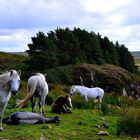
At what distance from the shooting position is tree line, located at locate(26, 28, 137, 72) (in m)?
42.4

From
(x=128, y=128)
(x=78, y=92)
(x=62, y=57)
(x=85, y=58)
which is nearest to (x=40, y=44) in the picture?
(x=62, y=57)

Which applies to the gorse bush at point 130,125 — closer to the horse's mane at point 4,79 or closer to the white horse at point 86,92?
the horse's mane at point 4,79

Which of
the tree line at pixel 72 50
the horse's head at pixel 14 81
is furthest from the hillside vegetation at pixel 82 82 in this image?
the horse's head at pixel 14 81

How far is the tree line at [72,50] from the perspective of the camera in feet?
139

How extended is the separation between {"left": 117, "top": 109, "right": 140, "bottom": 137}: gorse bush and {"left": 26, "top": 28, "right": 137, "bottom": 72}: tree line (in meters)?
27.7

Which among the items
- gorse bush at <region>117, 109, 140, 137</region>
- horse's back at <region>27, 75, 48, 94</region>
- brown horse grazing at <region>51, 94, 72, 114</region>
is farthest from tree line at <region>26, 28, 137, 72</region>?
gorse bush at <region>117, 109, 140, 137</region>

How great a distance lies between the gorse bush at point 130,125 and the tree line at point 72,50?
27698mm

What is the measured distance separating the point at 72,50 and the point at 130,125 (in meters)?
Result: 34.3

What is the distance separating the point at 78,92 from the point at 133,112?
8.98 meters

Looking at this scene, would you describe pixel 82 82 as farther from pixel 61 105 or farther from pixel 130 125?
pixel 130 125

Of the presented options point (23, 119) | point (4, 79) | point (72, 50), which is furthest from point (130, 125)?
point (72, 50)

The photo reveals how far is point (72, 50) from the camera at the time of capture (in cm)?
4838

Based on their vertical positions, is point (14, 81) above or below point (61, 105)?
above

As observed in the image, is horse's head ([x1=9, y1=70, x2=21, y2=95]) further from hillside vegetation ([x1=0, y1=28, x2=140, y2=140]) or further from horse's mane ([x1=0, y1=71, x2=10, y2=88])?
hillside vegetation ([x1=0, y1=28, x2=140, y2=140])
